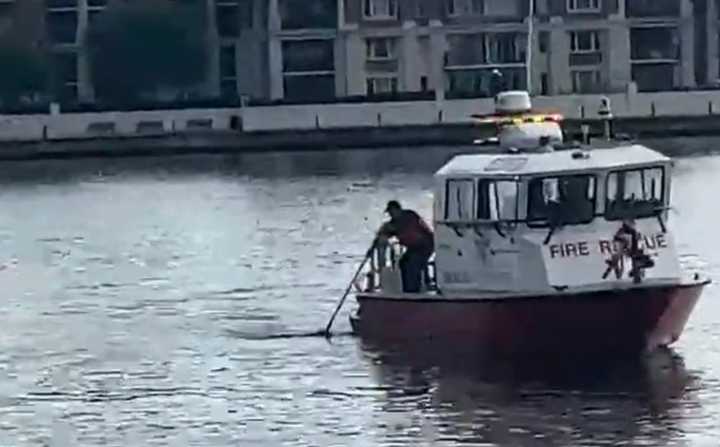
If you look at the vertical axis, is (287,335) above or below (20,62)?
below

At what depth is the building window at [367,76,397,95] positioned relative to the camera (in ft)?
386

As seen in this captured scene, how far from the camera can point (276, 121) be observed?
4161 inches

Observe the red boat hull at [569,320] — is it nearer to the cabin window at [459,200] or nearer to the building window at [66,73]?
the cabin window at [459,200]

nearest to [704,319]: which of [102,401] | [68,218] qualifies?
[102,401]

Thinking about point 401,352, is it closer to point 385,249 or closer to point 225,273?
point 385,249

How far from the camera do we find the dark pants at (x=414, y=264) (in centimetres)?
3372

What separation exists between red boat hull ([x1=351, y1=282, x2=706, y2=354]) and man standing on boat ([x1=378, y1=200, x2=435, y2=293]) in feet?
3.88

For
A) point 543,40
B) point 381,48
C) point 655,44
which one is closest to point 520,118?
point 543,40

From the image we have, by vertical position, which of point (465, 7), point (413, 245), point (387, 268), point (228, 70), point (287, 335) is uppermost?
point (465, 7)

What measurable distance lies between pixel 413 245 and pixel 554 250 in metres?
3.09

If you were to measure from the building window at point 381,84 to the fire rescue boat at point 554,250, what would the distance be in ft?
278

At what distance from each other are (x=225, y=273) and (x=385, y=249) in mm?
13161

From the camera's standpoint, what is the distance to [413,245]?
33.8 meters

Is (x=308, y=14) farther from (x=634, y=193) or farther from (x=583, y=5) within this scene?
(x=634, y=193)
